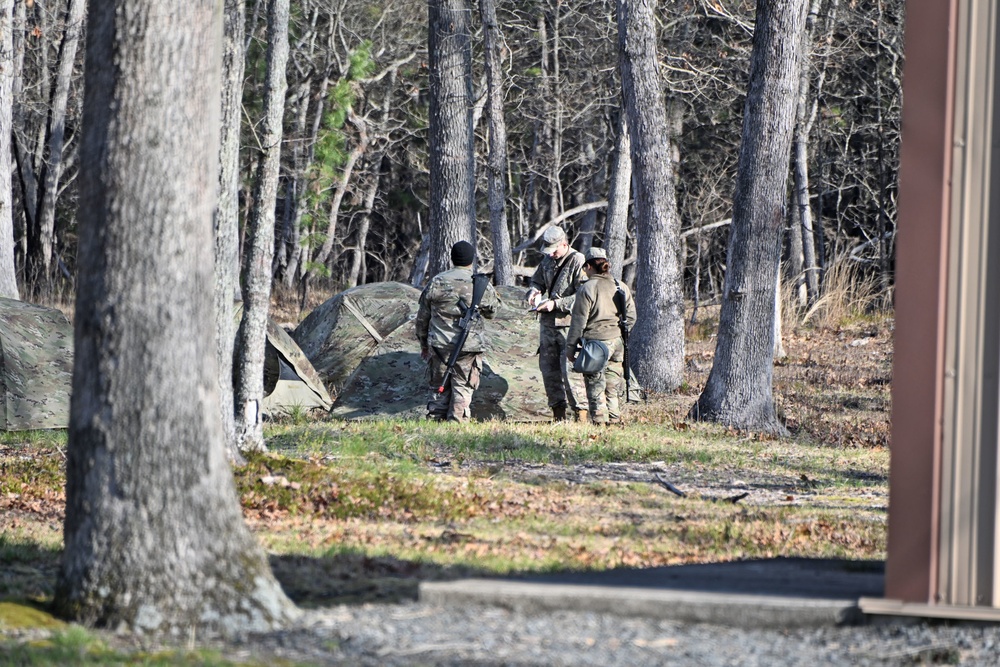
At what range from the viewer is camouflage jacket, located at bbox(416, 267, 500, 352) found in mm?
12656

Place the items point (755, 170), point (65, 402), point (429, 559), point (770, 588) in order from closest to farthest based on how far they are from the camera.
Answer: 1. point (770, 588)
2. point (429, 559)
3. point (65, 402)
4. point (755, 170)

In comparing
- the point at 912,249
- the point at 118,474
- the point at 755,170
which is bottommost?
the point at 118,474

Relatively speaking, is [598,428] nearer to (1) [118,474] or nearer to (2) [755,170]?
(2) [755,170]

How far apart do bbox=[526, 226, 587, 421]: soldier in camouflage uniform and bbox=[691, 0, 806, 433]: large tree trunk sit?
1.56m

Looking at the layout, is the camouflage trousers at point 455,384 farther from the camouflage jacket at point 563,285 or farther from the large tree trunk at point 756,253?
the large tree trunk at point 756,253

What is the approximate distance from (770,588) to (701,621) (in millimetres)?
551

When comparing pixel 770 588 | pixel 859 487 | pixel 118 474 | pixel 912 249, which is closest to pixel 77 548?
Result: pixel 118 474

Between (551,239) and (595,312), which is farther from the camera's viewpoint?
(551,239)

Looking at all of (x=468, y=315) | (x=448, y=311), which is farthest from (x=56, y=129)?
(x=468, y=315)

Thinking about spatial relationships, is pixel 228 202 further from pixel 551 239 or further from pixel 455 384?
pixel 551 239

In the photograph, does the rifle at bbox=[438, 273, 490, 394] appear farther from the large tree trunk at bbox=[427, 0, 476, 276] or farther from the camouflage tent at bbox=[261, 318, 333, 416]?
the large tree trunk at bbox=[427, 0, 476, 276]

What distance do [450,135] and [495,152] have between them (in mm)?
2272

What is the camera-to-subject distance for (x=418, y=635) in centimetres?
489

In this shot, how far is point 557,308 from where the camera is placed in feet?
41.6
